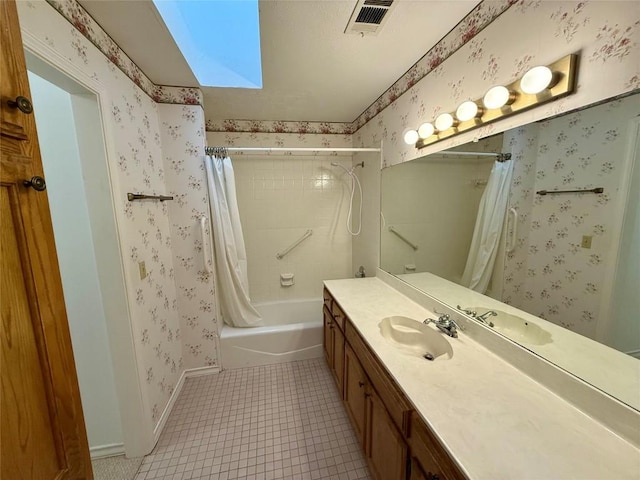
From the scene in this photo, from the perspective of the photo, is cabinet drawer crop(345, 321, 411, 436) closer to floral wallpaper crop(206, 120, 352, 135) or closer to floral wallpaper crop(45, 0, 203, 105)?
floral wallpaper crop(45, 0, 203, 105)

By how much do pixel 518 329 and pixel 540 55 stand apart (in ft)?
3.66

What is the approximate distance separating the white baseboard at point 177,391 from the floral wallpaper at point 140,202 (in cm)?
6

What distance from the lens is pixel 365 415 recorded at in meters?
1.32

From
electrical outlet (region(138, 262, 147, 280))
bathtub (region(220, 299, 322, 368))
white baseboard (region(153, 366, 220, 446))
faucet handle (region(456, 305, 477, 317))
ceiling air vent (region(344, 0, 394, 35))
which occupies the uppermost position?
ceiling air vent (region(344, 0, 394, 35))

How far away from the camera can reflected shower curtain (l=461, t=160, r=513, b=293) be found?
1173 millimetres

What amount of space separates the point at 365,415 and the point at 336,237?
1.97m

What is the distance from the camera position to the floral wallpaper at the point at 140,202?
108 centimetres

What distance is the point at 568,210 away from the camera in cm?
91

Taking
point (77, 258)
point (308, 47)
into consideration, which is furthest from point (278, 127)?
point (77, 258)

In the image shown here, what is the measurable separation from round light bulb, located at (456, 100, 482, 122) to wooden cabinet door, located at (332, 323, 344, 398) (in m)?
1.49

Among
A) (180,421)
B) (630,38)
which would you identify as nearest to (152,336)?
(180,421)

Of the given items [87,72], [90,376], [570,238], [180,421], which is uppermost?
[87,72]

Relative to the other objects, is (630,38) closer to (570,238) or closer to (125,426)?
(570,238)

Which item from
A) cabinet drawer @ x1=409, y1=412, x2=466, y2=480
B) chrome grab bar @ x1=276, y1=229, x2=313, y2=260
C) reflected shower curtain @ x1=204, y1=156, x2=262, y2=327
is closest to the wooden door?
cabinet drawer @ x1=409, y1=412, x2=466, y2=480
